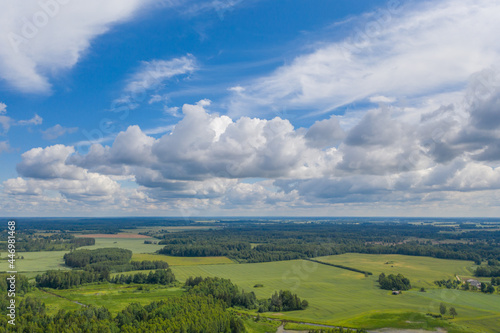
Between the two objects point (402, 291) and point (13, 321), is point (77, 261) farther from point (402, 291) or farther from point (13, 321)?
point (402, 291)

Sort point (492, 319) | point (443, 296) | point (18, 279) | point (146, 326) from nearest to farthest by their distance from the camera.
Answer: point (146, 326) → point (492, 319) → point (443, 296) → point (18, 279)

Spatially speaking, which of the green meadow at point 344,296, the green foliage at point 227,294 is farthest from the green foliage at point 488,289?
the green foliage at point 227,294

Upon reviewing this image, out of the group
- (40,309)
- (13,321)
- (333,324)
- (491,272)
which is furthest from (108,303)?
(491,272)

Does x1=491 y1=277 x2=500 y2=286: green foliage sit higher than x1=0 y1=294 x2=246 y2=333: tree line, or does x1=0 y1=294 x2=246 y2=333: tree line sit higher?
x1=0 y1=294 x2=246 y2=333: tree line

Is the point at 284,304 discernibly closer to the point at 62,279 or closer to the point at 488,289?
the point at 488,289

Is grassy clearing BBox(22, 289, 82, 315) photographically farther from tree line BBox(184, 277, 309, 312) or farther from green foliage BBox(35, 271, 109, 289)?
tree line BBox(184, 277, 309, 312)

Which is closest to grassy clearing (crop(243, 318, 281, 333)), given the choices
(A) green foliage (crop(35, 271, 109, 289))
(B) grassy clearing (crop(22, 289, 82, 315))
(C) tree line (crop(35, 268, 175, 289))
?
(B) grassy clearing (crop(22, 289, 82, 315))

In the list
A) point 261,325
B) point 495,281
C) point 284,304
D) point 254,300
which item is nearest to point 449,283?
point 495,281
